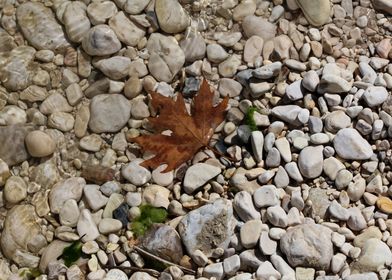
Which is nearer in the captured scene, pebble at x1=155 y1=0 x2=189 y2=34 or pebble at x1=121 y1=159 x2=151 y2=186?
pebble at x1=121 y1=159 x2=151 y2=186

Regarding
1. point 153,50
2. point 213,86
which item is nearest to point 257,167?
point 213,86

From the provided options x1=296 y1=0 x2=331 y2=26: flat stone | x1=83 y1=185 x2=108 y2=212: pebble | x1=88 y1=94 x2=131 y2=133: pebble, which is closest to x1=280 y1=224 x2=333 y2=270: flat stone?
x1=83 y1=185 x2=108 y2=212: pebble

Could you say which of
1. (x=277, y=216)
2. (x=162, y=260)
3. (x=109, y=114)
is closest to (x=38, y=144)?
(x=109, y=114)

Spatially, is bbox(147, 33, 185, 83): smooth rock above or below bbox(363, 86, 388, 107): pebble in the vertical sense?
below

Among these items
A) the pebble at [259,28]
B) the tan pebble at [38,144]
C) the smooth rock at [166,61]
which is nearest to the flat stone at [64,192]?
the tan pebble at [38,144]

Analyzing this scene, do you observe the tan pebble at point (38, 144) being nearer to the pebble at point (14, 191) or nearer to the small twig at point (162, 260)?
the pebble at point (14, 191)

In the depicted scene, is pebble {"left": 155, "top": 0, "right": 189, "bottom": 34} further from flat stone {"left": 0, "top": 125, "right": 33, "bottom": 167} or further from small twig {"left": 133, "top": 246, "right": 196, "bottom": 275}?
small twig {"left": 133, "top": 246, "right": 196, "bottom": 275}
